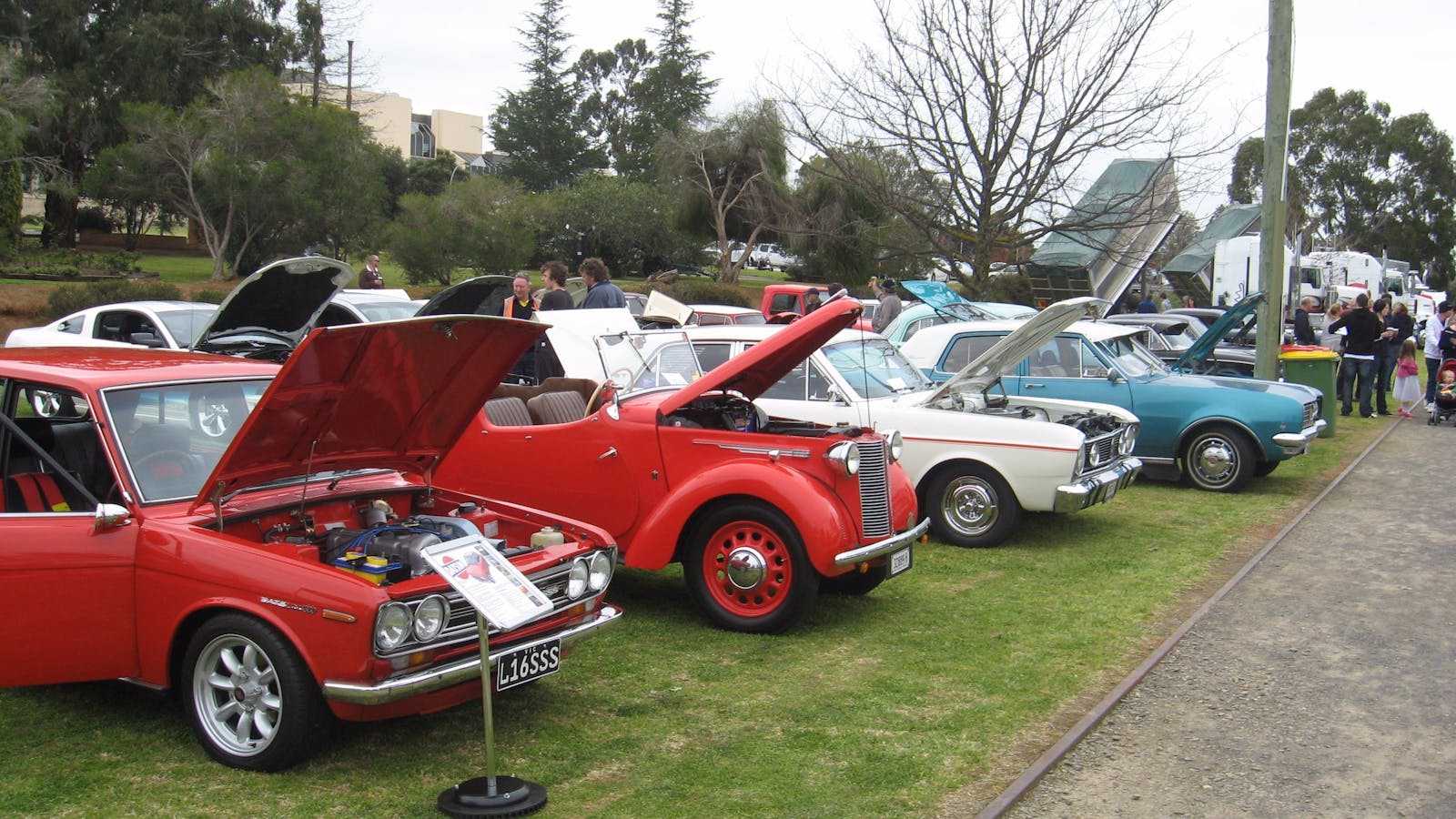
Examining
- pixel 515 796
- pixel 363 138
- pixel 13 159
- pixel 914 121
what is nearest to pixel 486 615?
pixel 515 796

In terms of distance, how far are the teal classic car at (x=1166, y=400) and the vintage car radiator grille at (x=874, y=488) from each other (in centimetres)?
522

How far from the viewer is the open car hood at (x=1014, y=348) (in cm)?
987

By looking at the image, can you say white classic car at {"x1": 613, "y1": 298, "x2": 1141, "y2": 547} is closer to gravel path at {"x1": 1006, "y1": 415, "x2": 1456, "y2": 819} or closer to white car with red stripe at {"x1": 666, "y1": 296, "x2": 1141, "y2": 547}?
white car with red stripe at {"x1": 666, "y1": 296, "x2": 1141, "y2": 547}


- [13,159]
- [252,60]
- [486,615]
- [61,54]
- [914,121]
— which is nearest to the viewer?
[486,615]

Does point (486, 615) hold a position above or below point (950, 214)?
below

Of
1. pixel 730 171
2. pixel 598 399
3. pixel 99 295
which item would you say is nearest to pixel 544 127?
pixel 730 171

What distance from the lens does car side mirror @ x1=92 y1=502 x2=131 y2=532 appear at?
4.72 metres

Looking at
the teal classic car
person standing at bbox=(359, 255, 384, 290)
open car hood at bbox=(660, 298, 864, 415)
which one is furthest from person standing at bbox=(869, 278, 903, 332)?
open car hood at bbox=(660, 298, 864, 415)

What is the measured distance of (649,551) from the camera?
22.6 feet

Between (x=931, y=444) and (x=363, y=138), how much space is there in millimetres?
31790

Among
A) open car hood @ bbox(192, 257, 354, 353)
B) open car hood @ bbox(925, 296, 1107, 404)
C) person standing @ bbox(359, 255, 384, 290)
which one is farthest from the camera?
person standing @ bbox(359, 255, 384, 290)

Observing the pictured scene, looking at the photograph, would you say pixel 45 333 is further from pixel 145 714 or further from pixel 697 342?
pixel 145 714

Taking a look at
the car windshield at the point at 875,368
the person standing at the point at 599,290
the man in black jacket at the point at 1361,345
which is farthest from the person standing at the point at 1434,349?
the person standing at the point at 599,290

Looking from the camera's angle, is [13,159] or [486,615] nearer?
[486,615]
